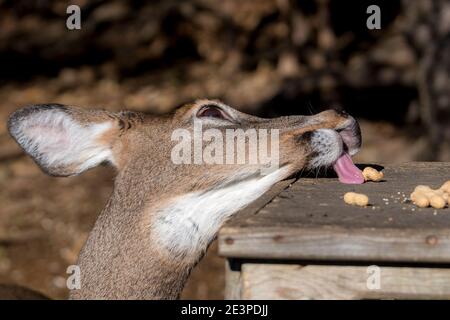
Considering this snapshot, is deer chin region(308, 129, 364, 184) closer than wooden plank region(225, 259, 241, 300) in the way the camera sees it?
No

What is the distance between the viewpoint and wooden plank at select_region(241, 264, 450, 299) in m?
3.20

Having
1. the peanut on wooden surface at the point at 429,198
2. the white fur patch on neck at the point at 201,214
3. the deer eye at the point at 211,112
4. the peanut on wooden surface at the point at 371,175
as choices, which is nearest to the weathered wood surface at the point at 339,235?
the peanut on wooden surface at the point at 429,198

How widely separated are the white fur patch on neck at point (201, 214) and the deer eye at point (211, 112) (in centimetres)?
47

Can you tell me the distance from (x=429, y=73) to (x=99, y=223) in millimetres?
5491

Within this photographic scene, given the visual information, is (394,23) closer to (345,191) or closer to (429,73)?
(429,73)

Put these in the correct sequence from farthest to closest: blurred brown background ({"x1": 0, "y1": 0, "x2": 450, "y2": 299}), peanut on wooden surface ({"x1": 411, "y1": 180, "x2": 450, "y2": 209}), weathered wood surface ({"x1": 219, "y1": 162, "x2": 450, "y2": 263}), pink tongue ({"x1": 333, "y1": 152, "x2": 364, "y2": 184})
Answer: blurred brown background ({"x1": 0, "y1": 0, "x2": 450, "y2": 299}), pink tongue ({"x1": 333, "y1": 152, "x2": 364, "y2": 184}), peanut on wooden surface ({"x1": 411, "y1": 180, "x2": 450, "y2": 209}), weathered wood surface ({"x1": 219, "y1": 162, "x2": 450, "y2": 263})

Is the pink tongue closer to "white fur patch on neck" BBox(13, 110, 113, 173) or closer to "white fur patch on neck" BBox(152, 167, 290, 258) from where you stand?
"white fur patch on neck" BBox(152, 167, 290, 258)

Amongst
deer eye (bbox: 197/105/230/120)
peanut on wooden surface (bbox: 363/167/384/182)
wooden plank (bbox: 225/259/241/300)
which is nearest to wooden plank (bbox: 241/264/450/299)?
wooden plank (bbox: 225/259/241/300)

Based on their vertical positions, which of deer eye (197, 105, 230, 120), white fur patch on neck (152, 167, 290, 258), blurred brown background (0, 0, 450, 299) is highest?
deer eye (197, 105, 230, 120)

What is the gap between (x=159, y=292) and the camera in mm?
4121

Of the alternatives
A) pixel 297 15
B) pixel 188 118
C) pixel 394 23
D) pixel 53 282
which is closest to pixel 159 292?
pixel 188 118

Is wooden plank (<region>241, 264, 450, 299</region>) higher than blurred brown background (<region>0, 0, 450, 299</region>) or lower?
higher

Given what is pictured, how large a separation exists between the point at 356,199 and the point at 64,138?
1.45 meters

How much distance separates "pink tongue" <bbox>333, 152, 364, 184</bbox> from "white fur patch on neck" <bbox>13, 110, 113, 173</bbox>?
3.22 ft
